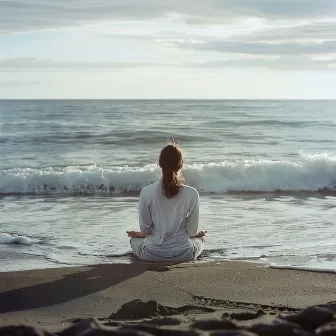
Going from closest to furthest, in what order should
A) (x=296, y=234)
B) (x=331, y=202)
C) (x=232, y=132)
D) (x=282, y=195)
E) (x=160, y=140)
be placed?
(x=296, y=234), (x=331, y=202), (x=282, y=195), (x=160, y=140), (x=232, y=132)

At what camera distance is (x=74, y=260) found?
8211mm

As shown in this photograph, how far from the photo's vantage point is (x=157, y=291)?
6.16 metres

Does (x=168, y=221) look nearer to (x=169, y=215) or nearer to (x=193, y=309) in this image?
(x=169, y=215)

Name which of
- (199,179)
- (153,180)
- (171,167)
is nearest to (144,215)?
(171,167)

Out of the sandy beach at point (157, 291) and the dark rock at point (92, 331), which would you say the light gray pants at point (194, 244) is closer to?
the sandy beach at point (157, 291)

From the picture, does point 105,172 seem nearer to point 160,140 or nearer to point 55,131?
point 160,140

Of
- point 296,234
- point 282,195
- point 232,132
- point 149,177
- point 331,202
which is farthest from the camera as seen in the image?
point 232,132

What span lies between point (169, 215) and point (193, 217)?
0.81 ft

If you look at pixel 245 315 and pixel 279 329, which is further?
pixel 245 315

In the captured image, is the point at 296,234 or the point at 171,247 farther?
the point at 296,234

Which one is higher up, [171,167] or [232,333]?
[171,167]

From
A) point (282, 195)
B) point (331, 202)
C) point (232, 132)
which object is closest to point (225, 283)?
point (331, 202)

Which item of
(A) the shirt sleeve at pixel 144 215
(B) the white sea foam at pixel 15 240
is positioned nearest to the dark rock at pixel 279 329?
(A) the shirt sleeve at pixel 144 215

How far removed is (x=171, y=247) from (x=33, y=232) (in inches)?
115
